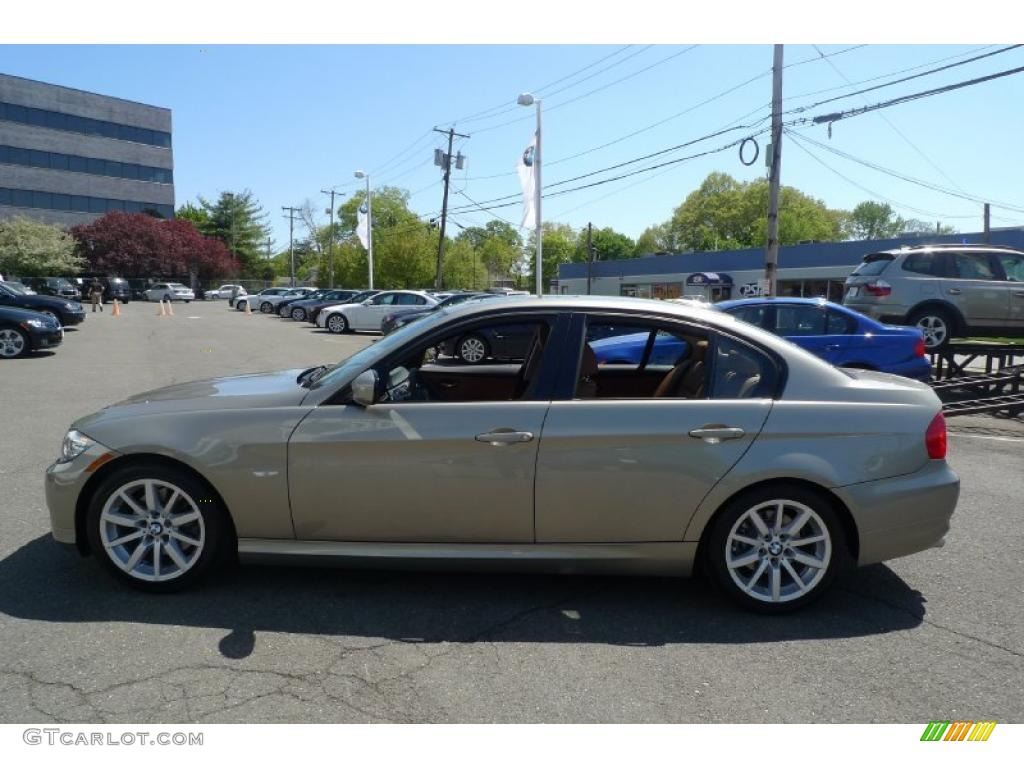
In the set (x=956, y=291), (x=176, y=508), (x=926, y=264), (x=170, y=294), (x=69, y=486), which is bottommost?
(x=176, y=508)

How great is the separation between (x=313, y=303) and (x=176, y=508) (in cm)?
3304

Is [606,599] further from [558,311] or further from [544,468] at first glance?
[558,311]

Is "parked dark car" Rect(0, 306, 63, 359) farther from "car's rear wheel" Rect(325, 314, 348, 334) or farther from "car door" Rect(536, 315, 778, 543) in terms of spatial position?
"car door" Rect(536, 315, 778, 543)

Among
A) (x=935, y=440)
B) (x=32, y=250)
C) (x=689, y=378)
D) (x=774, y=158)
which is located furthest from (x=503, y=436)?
(x=32, y=250)

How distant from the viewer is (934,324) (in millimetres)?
11047

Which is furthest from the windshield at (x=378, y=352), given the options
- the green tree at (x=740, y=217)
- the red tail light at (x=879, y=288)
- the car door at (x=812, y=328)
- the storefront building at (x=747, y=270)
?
the green tree at (x=740, y=217)

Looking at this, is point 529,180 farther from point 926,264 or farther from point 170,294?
point 170,294

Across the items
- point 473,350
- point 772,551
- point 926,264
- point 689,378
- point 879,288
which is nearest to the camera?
point 772,551

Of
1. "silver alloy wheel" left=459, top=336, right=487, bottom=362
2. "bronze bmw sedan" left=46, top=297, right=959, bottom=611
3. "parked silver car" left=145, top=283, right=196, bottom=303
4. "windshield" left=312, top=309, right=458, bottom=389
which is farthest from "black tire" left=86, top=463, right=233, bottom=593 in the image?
"parked silver car" left=145, top=283, right=196, bottom=303

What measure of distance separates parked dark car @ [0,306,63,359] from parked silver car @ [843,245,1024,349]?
16.1 m

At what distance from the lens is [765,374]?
12.3 ft

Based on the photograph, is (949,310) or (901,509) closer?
(901,509)

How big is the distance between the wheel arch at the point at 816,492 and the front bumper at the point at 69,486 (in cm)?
302

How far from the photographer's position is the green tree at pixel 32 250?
47812 millimetres
